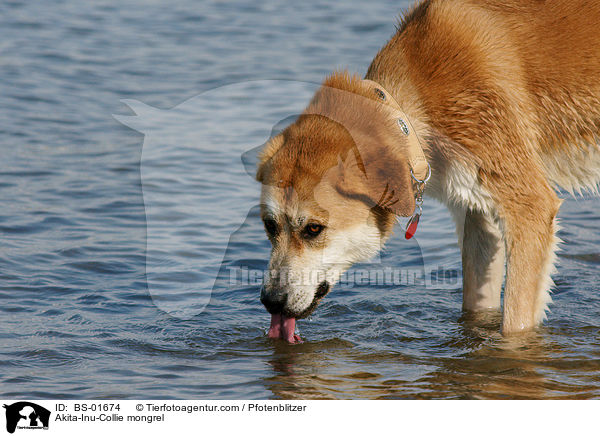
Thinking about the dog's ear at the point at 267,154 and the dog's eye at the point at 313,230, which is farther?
the dog's ear at the point at 267,154

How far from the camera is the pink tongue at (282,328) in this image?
5.39m

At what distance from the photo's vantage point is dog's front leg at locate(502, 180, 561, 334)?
5.18 m

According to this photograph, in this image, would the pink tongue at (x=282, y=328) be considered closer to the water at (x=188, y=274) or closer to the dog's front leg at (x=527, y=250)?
the water at (x=188, y=274)

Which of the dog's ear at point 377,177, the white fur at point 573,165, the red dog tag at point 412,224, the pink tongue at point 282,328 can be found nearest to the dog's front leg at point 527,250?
the white fur at point 573,165

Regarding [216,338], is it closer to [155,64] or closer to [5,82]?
[5,82]

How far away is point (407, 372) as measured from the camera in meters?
5.15

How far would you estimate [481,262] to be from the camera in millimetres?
Result: 6141

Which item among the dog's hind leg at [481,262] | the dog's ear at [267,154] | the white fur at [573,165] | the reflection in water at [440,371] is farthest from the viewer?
the dog's hind leg at [481,262]

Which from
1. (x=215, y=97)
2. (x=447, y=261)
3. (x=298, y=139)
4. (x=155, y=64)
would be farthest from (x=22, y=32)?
(x=298, y=139)

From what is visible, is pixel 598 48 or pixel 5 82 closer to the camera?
pixel 598 48

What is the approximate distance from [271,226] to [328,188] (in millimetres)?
451

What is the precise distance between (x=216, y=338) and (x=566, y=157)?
2.62 metres
